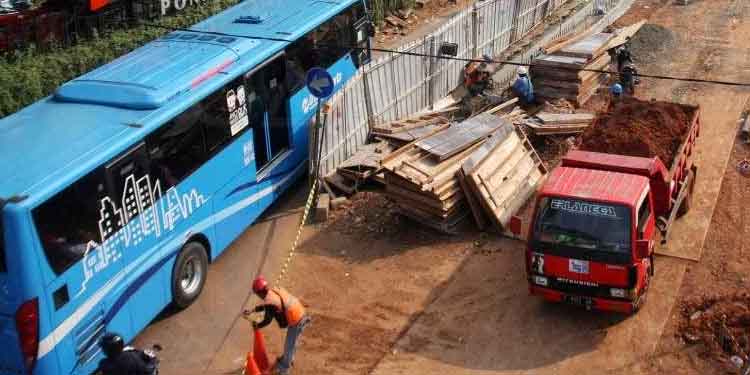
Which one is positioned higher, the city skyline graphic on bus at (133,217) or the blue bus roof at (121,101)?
the blue bus roof at (121,101)

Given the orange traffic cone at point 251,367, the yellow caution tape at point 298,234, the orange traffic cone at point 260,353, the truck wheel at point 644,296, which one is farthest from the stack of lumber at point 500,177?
the orange traffic cone at point 251,367

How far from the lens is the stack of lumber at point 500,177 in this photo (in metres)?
14.1

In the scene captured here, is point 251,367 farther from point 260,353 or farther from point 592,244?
point 592,244

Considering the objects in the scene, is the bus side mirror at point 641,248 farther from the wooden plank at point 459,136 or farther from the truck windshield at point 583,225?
the wooden plank at point 459,136

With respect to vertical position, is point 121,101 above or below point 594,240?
above

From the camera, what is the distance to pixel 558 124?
17.0m

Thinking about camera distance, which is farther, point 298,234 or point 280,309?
point 298,234

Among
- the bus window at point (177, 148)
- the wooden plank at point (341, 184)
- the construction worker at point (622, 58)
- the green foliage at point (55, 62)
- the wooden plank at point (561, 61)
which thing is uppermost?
the bus window at point (177, 148)

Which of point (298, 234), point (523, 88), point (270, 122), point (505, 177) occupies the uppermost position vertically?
point (270, 122)

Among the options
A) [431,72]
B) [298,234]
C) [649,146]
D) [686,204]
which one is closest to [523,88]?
[431,72]

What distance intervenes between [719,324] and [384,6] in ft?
59.6

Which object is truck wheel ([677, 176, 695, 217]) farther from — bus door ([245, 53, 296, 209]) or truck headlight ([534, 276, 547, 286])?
bus door ([245, 53, 296, 209])

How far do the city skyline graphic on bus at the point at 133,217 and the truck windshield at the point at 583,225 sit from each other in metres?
5.20

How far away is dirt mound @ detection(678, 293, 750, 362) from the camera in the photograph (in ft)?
36.2
